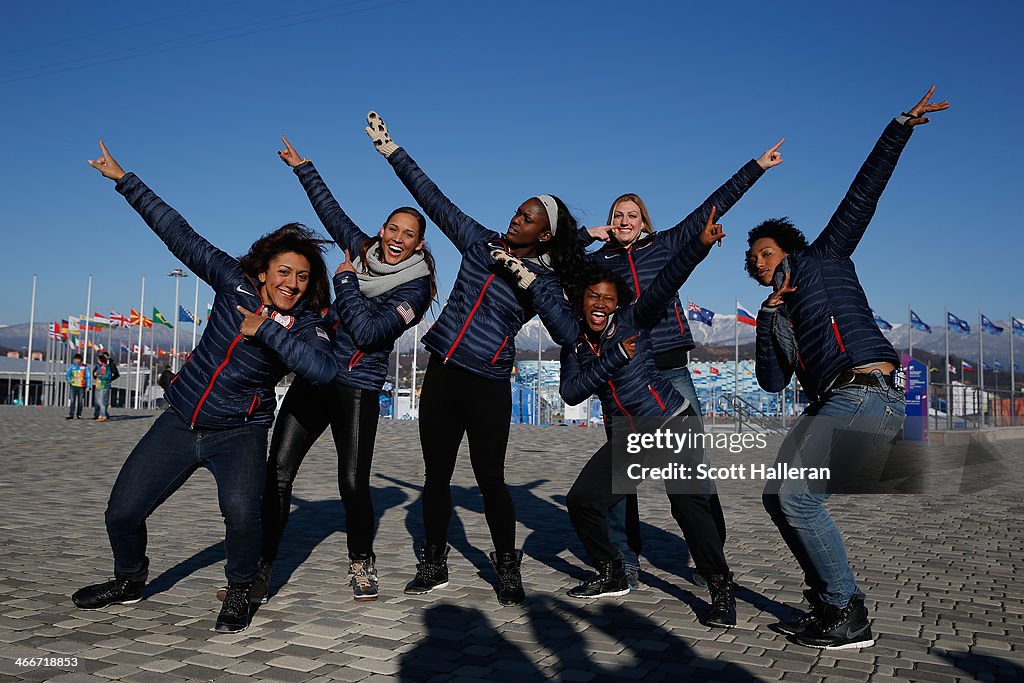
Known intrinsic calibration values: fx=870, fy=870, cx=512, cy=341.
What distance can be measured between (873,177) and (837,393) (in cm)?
99

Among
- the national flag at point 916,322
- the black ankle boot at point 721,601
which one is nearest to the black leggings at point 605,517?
the black ankle boot at point 721,601

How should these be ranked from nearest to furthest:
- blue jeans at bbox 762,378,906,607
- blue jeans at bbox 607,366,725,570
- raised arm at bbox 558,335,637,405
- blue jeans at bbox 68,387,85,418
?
blue jeans at bbox 762,378,906,607 → raised arm at bbox 558,335,637,405 → blue jeans at bbox 607,366,725,570 → blue jeans at bbox 68,387,85,418

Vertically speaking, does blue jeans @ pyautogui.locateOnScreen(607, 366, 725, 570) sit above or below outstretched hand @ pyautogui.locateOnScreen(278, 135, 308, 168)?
below

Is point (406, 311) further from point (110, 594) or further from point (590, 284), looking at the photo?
point (110, 594)

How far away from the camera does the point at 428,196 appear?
199 inches

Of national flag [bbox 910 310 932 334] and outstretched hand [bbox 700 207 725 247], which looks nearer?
outstretched hand [bbox 700 207 725 247]

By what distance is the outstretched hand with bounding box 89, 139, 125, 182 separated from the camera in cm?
443

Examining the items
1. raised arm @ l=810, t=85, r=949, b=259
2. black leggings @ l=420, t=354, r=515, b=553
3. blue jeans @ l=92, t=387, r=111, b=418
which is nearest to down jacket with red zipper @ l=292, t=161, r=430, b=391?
black leggings @ l=420, t=354, r=515, b=553

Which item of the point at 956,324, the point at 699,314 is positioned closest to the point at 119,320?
the point at 699,314

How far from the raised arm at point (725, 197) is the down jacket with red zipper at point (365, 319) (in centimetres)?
147

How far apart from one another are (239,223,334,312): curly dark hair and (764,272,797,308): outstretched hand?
7.26ft

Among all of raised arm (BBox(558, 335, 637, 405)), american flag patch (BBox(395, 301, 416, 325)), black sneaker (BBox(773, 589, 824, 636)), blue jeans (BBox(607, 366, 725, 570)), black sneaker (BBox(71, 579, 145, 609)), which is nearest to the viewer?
black sneaker (BBox(773, 589, 824, 636))

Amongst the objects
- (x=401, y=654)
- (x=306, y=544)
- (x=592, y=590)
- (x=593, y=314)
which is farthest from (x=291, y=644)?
(x=306, y=544)

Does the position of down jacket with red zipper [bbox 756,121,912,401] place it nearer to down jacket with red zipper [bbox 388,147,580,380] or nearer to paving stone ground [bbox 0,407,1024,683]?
down jacket with red zipper [bbox 388,147,580,380]
